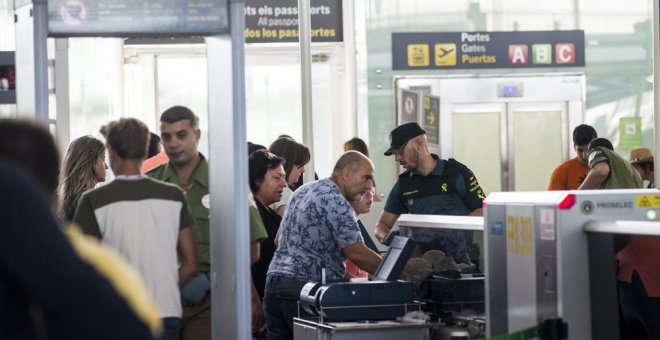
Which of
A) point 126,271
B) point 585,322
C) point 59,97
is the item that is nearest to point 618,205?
point 585,322

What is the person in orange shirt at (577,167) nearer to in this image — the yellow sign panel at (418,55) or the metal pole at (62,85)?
the metal pole at (62,85)

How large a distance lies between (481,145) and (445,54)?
1.19 meters

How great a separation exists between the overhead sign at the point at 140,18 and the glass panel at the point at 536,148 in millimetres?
11475

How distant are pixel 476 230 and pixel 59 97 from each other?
210 inches

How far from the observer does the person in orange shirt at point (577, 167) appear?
10.5 metres

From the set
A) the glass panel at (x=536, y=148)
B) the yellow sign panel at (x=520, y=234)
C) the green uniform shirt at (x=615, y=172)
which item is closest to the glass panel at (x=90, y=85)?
the green uniform shirt at (x=615, y=172)

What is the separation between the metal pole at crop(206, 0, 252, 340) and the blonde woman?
3.15ft

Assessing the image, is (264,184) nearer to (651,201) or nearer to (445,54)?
(651,201)

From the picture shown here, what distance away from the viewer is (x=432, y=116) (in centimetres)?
1514

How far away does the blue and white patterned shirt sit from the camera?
19.6ft

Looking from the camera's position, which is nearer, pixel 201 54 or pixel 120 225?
pixel 120 225

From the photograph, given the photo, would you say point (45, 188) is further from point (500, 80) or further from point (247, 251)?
point (500, 80)

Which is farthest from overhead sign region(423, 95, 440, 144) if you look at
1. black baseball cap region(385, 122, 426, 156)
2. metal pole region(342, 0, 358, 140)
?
black baseball cap region(385, 122, 426, 156)

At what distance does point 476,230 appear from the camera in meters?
5.11
